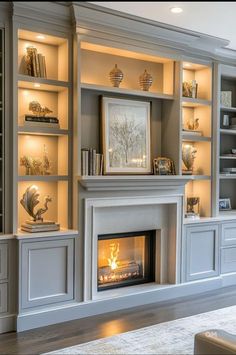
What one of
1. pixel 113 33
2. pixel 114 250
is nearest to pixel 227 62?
pixel 113 33

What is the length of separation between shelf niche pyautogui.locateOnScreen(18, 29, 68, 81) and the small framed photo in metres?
2.84

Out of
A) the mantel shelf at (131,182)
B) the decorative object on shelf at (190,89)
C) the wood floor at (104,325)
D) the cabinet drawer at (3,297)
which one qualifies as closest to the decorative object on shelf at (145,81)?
the decorative object on shelf at (190,89)

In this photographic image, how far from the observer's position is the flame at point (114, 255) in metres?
4.41

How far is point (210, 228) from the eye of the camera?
16.1ft

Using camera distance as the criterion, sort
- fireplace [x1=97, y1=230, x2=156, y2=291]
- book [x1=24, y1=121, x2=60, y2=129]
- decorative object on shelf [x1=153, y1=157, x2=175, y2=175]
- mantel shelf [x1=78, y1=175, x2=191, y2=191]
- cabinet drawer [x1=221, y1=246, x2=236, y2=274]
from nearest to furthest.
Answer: book [x1=24, y1=121, x2=60, y2=129]
mantel shelf [x1=78, y1=175, x2=191, y2=191]
fireplace [x1=97, y1=230, x2=156, y2=291]
decorative object on shelf [x1=153, y1=157, x2=175, y2=175]
cabinet drawer [x1=221, y1=246, x2=236, y2=274]

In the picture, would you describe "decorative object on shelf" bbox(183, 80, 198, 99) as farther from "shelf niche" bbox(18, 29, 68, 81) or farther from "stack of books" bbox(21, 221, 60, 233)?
"stack of books" bbox(21, 221, 60, 233)

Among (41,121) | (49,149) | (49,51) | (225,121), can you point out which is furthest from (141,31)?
(225,121)

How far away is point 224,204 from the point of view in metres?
5.51

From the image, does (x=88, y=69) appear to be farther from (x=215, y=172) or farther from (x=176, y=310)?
(x=176, y=310)

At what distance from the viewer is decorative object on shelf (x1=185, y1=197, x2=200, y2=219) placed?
4.86 meters

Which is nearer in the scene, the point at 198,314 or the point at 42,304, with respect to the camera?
the point at 42,304

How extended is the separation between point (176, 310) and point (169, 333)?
2.24 feet

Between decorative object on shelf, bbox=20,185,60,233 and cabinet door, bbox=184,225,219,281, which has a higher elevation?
A: decorative object on shelf, bbox=20,185,60,233

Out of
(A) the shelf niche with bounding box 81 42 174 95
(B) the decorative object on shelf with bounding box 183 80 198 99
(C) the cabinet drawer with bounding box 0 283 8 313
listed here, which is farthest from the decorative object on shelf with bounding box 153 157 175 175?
(C) the cabinet drawer with bounding box 0 283 8 313
